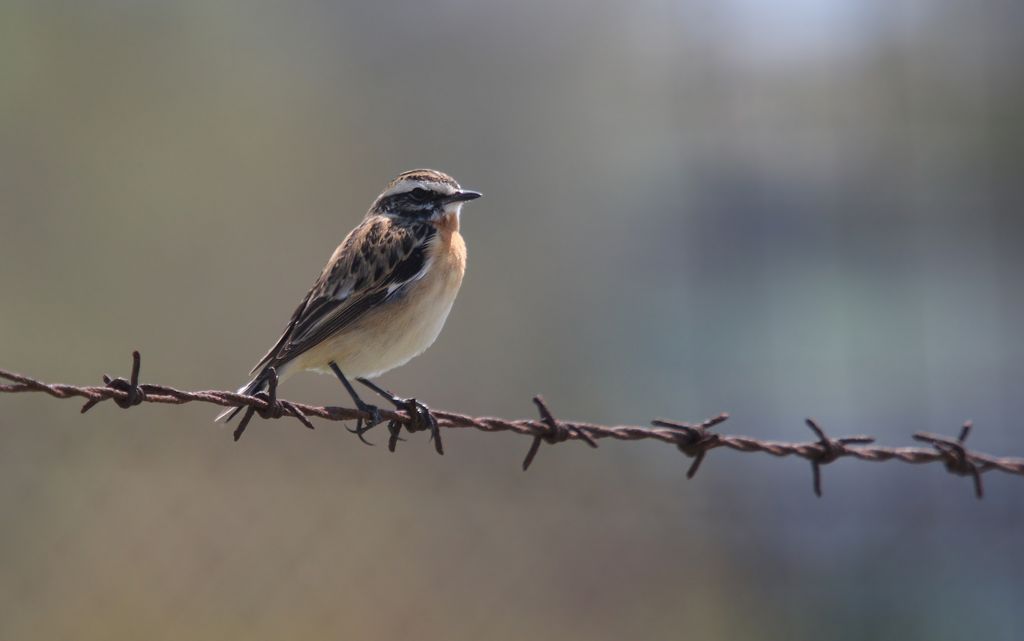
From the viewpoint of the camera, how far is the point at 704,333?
20.1 meters

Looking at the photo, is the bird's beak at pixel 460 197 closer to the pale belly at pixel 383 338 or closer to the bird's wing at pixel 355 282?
the bird's wing at pixel 355 282

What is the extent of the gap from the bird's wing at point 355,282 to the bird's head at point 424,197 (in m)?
0.20

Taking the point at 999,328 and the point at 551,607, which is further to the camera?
the point at 999,328

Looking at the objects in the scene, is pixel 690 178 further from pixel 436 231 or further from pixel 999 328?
pixel 436 231

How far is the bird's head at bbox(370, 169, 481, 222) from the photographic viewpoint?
22.0 feet

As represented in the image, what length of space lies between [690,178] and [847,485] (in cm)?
794

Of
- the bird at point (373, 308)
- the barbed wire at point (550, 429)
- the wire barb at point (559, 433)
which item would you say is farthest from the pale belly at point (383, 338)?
the wire barb at point (559, 433)

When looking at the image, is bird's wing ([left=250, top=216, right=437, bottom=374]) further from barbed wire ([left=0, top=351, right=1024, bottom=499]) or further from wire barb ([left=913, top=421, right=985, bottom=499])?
wire barb ([left=913, top=421, right=985, bottom=499])

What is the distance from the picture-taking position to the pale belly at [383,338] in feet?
19.8

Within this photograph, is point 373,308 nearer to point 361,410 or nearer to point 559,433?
point 361,410

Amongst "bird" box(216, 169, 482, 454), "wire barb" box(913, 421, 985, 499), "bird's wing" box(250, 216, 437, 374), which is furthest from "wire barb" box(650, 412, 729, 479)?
"bird's wing" box(250, 216, 437, 374)

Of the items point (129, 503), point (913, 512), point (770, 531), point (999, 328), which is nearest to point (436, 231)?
point (129, 503)

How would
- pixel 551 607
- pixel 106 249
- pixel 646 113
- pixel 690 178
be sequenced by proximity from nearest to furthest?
1. pixel 551 607
2. pixel 106 249
3. pixel 690 178
4. pixel 646 113

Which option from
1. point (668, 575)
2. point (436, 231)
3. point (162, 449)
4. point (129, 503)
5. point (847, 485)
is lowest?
point (847, 485)
